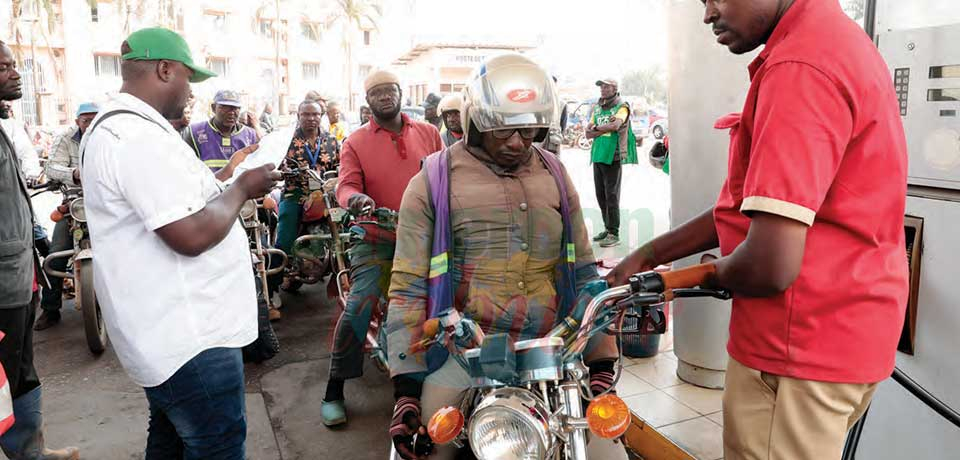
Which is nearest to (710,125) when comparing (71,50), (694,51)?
(694,51)

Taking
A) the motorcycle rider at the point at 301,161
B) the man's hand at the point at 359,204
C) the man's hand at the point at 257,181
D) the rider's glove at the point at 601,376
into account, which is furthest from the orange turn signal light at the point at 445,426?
the motorcycle rider at the point at 301,161

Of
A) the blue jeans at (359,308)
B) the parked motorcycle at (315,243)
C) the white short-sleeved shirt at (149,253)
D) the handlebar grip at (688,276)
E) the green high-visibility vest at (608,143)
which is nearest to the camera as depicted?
the handlebar grip at (688,276)

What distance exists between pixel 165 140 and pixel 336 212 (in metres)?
2.94

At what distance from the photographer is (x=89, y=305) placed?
17.2 feet

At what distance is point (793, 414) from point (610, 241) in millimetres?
7291

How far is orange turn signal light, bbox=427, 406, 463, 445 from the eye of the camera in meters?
1.65

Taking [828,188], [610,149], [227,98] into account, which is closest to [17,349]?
[828,188]

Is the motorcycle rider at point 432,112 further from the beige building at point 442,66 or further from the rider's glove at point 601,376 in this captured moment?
the beige building at point 442,66

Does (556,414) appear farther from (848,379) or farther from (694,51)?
(694,51)

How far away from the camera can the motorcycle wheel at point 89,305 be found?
17.2 feet

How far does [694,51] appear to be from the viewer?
393 centimetres

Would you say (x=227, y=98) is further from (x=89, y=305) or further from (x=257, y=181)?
(x=257, y=181)

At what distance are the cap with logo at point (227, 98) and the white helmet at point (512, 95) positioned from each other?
4.80m

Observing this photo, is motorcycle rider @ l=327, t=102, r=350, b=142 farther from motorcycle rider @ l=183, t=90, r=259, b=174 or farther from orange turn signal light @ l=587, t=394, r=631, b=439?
orange turn signal light @ l=587, t=394, r=631, b=439
